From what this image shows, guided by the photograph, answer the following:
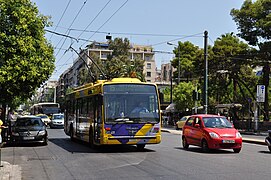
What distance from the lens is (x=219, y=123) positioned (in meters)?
18.6

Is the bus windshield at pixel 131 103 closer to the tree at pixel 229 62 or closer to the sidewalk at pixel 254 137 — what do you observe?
the sidewalk at pixel 254 137

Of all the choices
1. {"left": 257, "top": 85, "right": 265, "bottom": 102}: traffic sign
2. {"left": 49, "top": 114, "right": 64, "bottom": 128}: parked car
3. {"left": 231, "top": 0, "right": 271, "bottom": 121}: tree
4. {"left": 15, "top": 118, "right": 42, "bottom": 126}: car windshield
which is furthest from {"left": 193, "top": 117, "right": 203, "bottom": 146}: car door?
{"left": 49, "top": 114, "right": 64, "bottom": 128}: parked car

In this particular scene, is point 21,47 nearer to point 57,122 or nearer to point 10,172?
point 10,172

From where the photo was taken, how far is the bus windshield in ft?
58.4

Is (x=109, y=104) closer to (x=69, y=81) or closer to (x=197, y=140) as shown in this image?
(x=197, y=140)

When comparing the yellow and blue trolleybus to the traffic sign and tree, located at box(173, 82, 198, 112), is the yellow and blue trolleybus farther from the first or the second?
tree, located at box(173, 82, 198, 112)

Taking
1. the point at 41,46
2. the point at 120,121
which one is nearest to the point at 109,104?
the point at 120,121

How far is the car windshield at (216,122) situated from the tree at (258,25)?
964 inches

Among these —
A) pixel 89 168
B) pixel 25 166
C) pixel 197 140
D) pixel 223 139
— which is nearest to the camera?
pixel 89 168

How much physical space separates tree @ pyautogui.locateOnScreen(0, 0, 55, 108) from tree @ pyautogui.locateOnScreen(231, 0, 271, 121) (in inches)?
963

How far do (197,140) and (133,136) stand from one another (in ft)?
9.27

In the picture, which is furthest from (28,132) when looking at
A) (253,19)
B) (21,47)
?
(253,19)

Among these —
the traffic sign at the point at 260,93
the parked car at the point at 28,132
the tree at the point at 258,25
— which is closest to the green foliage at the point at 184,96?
the tree at the point at 258,25

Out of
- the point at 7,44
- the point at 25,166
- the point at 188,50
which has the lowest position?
the point at 25,166
